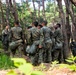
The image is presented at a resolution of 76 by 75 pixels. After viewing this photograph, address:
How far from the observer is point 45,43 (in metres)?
10.5

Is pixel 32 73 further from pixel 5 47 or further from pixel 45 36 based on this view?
pixel 5 47

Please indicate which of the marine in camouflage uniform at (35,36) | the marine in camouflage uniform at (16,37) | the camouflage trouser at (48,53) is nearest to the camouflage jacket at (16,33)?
the marine in camouflage uniform at (16,37)

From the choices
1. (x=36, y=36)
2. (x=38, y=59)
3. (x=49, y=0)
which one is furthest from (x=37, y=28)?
(x=49, y=0)

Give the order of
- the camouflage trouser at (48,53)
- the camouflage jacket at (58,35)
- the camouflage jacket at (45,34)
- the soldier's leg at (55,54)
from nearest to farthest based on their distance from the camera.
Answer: the camouflage jacket at (45,34) → the camouflage trouser at (48,53) → the camouflage jacket at (58,35) → the soldier's leg at (55,54)

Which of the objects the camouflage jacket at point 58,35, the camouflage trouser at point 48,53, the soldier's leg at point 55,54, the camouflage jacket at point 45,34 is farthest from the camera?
the soldier's leg at point 55,54

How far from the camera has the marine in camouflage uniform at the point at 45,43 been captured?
10.2 m

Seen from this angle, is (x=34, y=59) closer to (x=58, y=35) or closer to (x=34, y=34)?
(x=34, y=34)

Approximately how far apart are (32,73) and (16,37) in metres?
10.8

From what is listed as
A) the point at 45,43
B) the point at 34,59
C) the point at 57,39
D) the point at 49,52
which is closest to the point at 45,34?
the point at 45,43

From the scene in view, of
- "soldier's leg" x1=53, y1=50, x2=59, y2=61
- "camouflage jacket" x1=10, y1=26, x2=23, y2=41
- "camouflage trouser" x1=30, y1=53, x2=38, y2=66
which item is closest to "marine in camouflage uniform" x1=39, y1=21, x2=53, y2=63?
"camouflage trouser" x1=30, y1=53, x2=38, y2=66

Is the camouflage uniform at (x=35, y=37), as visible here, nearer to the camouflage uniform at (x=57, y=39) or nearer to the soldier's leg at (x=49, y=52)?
the soldier's leg at (x=49, y=52)

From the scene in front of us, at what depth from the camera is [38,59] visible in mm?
10586

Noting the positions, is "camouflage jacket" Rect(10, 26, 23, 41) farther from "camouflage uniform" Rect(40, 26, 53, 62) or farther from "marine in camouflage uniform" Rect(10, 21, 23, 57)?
"camouflage uniform" Rect(40, 26, 53, 62)

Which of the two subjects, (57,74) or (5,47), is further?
(5,47)
